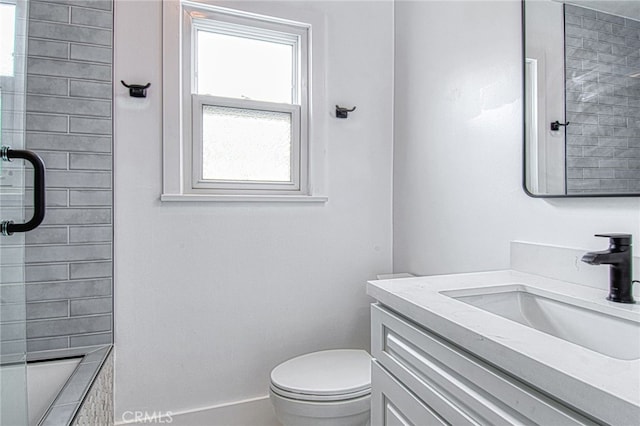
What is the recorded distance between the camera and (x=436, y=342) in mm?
733

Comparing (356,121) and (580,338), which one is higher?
(356,121)

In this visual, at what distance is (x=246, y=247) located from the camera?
1738 mm

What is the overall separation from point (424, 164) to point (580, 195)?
0.79 metres

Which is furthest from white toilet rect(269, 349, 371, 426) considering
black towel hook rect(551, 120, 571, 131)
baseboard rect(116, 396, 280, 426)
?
black towel hook rect(551, 120, 571, 131)

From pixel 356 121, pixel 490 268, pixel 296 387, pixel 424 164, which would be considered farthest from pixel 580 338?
pixel 356 121

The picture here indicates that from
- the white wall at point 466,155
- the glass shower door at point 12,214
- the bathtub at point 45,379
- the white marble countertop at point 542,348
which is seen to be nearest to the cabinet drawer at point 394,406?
the white marble countertop at point 542,348

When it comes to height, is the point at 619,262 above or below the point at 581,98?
below

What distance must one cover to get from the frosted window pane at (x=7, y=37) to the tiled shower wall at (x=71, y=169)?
0.44 m

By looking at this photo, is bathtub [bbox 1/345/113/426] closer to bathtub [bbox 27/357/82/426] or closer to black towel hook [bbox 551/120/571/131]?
bathtub [bbox 27/357/82/426]

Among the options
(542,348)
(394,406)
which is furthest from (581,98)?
(394,406)

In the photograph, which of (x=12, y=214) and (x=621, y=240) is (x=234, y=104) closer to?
(x=12, y=214)

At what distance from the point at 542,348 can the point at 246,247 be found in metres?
1.38

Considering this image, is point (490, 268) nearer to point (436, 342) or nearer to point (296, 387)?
point (436, 342)

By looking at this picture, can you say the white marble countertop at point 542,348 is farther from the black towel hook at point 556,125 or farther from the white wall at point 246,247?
the white wall at point 246,247
